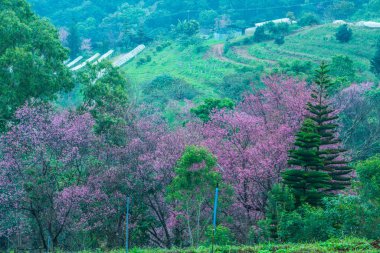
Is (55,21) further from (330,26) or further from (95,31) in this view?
(330,26)

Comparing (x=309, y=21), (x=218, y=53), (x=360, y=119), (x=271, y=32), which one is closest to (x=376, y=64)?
(x=360, y=119)

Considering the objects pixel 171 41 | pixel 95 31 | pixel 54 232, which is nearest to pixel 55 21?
pixel 95 31

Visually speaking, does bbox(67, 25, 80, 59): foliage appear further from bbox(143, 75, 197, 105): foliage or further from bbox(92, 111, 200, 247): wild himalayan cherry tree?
bbox(92, 111, 200, 247): wild himalayan cherry tree

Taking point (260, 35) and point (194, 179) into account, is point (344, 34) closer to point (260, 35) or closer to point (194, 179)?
point (260, 35)

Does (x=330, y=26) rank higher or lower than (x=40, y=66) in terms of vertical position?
higher

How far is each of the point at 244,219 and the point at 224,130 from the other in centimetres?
401

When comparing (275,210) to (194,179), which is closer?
(275,210)

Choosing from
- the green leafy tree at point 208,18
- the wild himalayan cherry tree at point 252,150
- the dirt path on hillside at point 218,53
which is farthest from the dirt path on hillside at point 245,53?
the wild himalayan cherry tree at point 252,150

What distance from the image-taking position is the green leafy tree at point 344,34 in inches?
1923

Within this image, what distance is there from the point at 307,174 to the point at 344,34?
120 ft

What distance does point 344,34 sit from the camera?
1923 inches

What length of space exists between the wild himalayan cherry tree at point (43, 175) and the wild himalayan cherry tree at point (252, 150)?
5.12m

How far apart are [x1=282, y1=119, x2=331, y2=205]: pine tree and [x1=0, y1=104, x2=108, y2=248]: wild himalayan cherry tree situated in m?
6.55

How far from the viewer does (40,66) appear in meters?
20.9
